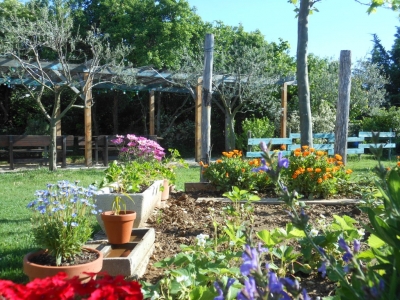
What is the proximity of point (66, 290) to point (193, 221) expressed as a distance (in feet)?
10.6

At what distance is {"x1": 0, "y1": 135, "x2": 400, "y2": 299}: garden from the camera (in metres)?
1.04

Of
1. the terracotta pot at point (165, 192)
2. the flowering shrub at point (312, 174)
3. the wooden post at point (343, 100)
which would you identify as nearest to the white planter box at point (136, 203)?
the terracotta pot at point (165, 192)

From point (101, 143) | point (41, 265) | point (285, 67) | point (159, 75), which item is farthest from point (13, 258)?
point (285, 67)

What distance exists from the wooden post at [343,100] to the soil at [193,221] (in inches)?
116

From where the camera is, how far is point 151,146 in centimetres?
684

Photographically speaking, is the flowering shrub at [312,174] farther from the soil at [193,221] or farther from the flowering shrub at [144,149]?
the flowering shrub at [144,149]

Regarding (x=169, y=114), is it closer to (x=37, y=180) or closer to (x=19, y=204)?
(x=37, y=180)

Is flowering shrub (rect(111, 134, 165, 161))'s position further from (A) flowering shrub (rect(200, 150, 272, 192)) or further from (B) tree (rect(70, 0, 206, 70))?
(B) tree (rect(70, 0, 206, 70))

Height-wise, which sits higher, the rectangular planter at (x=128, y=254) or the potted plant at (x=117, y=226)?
the potted plant at (x=117, y=226)

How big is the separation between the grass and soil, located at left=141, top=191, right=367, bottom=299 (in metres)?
0.81

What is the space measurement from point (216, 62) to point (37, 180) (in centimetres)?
1136

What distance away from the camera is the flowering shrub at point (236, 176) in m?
6.30

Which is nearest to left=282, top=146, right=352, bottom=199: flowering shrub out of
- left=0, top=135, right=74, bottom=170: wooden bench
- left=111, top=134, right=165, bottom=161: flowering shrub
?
left=111, top=134, right=165, bottom=161: flowering shrub

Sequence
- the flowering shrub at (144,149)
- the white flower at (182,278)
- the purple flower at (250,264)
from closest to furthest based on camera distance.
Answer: the purple flower at (250,264), the white flower at (182,278), the flowering shrub at (144,149)
